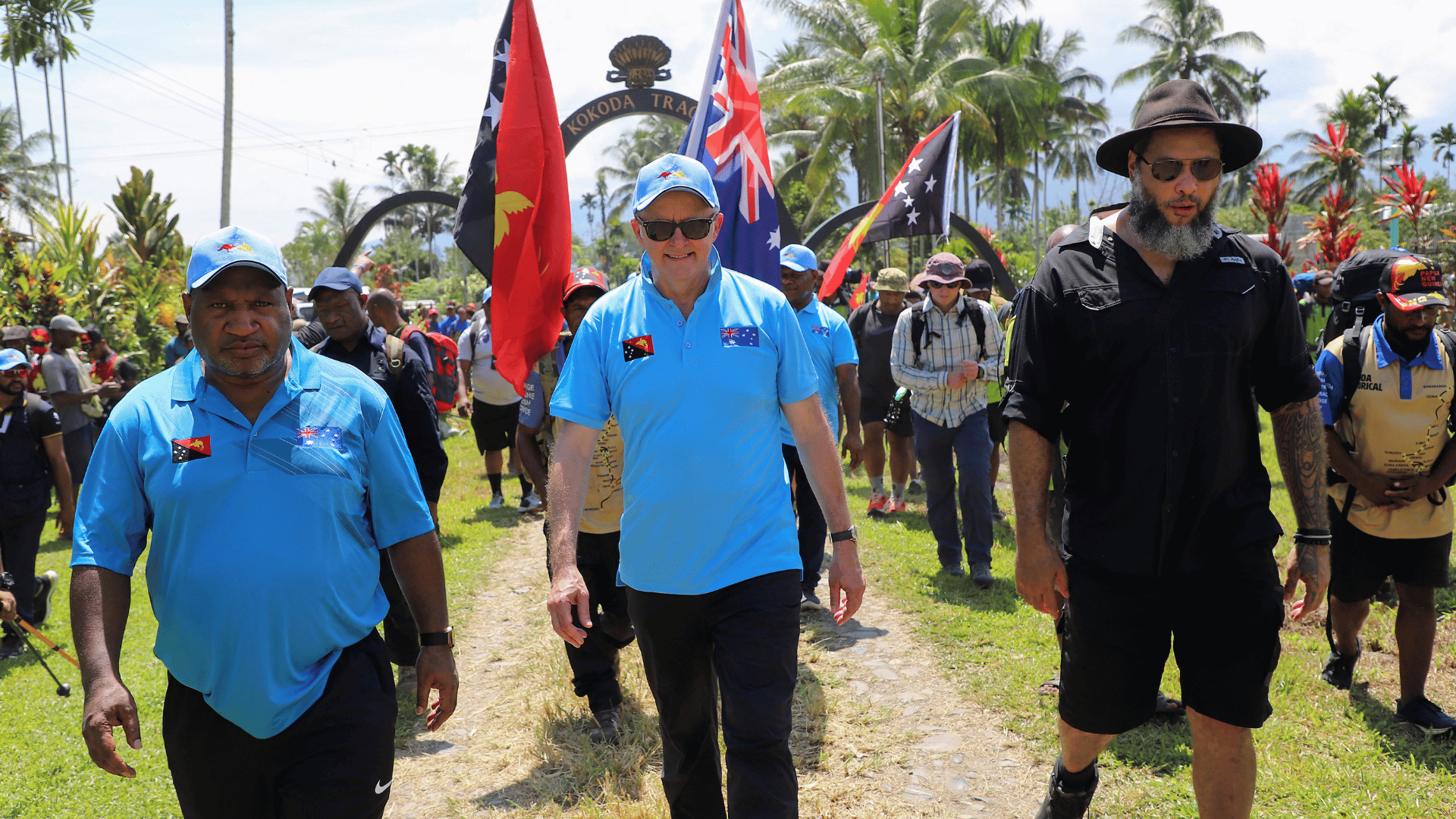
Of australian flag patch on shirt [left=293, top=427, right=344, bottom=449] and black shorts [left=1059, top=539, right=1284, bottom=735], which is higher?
australian flag patch on shirt [left=293, top=427, right=344, bottom=449]

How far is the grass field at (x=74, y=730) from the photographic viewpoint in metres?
4.46

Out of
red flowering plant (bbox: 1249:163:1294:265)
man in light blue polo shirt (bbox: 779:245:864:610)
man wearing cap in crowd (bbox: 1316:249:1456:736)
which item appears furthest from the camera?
red flowering plant (bbox: 1249:163:1294:265)

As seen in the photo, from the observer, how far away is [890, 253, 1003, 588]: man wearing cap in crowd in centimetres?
683

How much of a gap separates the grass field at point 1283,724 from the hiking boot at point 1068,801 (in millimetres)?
669

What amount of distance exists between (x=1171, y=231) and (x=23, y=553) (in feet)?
24.9

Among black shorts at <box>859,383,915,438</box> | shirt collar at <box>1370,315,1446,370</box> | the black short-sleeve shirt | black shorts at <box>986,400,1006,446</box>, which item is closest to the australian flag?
the black short-sleeve shirt

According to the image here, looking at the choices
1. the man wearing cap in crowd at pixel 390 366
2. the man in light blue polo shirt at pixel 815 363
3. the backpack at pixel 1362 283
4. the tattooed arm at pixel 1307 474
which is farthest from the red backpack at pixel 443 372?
the tattooed arm at pixel 1307 474

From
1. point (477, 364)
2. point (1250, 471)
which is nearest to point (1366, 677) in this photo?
point (1250, 471)

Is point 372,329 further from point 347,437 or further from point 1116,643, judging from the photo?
point 1116,643

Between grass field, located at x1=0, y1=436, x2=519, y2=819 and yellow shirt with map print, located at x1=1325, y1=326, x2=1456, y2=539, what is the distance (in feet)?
15.8

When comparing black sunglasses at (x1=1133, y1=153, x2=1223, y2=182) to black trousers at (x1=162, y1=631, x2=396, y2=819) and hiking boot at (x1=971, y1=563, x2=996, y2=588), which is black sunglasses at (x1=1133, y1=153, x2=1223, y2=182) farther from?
hiking boot at (x1=971, y1=563, x2=996, y2=588)

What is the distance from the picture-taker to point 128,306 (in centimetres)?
1902

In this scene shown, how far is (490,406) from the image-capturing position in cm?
1016

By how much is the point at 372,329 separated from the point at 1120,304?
393 centimetres
